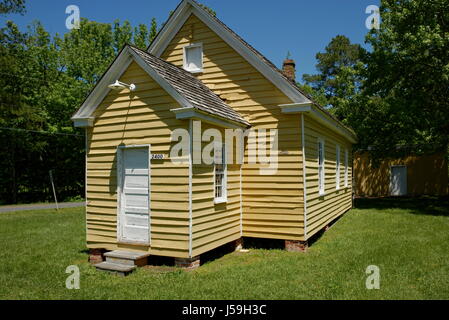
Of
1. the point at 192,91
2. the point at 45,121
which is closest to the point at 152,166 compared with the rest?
the point at 192,91

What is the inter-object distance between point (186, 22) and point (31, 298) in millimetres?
8705

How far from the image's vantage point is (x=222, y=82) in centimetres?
1076

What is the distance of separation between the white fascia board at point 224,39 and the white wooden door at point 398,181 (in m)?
22.7

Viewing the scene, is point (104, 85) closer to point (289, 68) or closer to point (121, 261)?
point (121, 261)

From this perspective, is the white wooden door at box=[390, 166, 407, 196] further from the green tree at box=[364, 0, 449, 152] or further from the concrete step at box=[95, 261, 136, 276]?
the concrete step at box=[95, 261, 136, 276]

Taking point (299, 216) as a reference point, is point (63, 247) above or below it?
below

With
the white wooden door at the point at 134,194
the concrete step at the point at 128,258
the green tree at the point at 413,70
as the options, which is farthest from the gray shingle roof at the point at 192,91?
the green tree at the point at 413,70

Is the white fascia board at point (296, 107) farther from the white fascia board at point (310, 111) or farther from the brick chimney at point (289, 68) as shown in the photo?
the brick chimney at point (289, 68)

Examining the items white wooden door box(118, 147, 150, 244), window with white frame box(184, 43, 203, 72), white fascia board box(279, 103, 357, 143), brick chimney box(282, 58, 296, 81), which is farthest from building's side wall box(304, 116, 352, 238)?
white wooden door box(118, 147, 150, 244)

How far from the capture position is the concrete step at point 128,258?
26.1ft

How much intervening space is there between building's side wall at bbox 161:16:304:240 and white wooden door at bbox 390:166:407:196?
22336 millimetres
